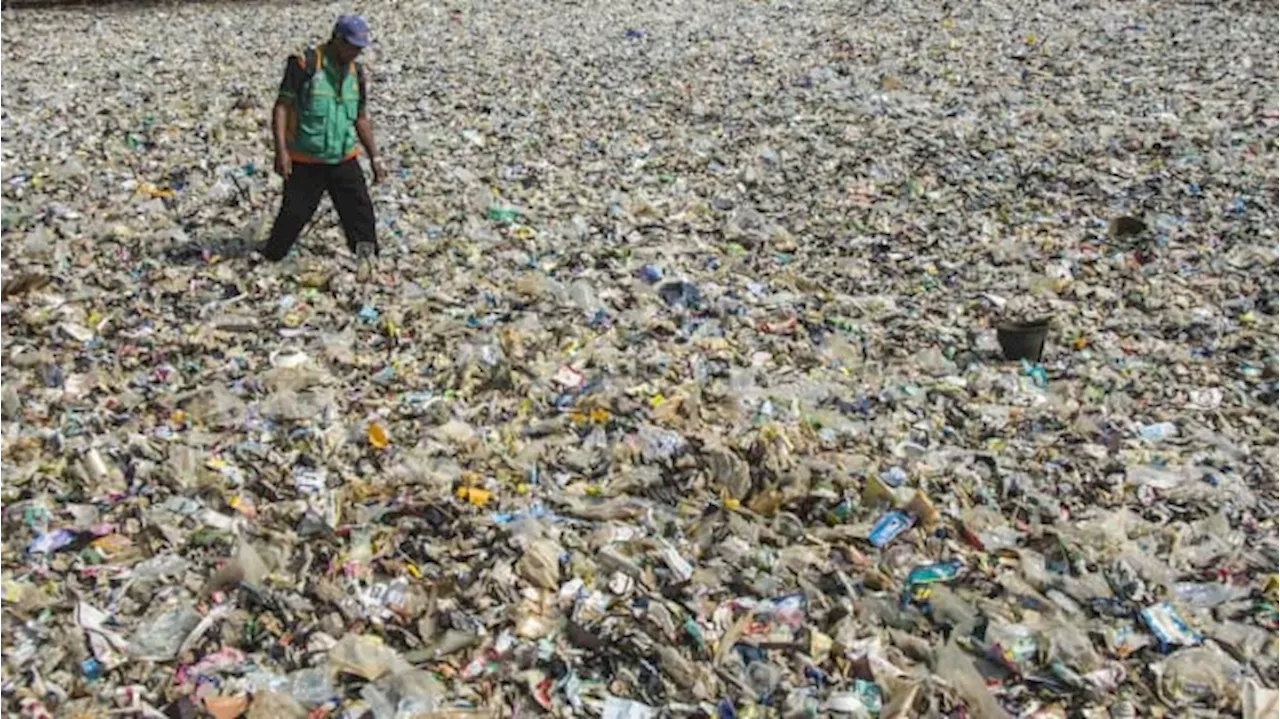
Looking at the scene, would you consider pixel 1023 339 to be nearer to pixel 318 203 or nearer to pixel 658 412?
pixel 658 412

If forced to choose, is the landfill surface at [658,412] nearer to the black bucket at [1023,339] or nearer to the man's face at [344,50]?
the black bucket at [1023,339]

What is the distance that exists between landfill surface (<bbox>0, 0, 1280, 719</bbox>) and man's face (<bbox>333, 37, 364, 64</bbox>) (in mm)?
1372

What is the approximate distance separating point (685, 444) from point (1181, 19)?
12.7 meters

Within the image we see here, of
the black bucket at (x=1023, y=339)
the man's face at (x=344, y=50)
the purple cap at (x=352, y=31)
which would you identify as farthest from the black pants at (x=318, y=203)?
→ the black bucket at (x=1023, y=339)

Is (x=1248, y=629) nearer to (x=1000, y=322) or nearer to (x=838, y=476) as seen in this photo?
(x=838, y=476)

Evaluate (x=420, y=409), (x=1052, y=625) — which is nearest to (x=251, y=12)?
(x=420, y=409)

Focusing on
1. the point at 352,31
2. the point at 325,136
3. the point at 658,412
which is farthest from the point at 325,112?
the point at 658,412

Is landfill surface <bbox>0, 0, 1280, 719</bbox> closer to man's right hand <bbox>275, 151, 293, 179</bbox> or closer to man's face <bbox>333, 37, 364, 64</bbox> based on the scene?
man's right hand <bbox>275, 151, 293, 179</bbox>

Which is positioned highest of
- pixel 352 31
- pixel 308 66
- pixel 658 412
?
pixel 352 31

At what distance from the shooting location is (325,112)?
6.61m

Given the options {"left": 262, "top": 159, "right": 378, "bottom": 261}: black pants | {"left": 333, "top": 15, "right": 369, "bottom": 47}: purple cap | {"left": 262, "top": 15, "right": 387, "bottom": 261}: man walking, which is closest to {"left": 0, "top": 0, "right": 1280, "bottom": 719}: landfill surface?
{"left": 262, "top": 159, "right": 378, "bottom": 261}: black pants

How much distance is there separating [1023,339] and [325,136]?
411cm

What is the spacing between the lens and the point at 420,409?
5469 millimetres

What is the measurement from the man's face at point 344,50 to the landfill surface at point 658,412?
4.50ft
